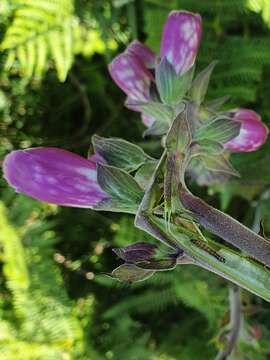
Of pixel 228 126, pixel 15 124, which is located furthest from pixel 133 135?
pixel 228 126

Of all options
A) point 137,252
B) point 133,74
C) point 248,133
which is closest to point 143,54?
point 133,74

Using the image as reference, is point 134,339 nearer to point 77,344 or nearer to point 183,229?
point 77,344

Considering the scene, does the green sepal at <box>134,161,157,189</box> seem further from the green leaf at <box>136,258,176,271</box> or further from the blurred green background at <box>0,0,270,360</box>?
the blurred green background at <box>0,0,270,360</box>

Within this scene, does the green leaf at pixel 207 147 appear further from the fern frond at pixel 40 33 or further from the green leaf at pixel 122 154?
the fern frond at pixel 40 33

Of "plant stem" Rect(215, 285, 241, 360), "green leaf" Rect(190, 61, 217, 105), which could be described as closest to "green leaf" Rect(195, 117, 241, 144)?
"green leaf" Rect(190, 61, 217, 105)

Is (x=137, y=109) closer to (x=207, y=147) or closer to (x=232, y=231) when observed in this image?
(x=207, y=147)

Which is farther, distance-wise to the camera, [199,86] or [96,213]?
[96,213]
